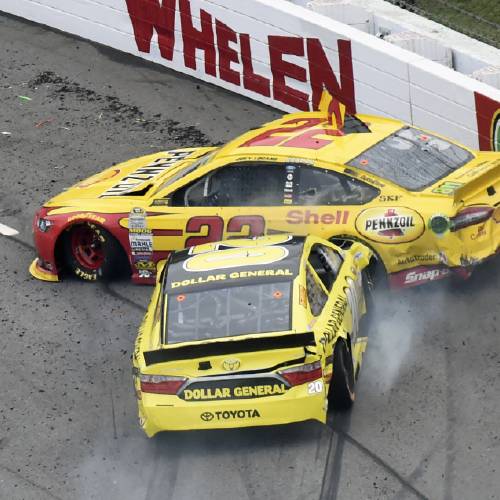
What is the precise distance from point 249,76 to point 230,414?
799 cm

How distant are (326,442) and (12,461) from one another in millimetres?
2322

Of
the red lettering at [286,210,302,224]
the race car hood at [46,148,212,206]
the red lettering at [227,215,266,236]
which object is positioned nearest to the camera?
the red lettering at [286,210,302,224]

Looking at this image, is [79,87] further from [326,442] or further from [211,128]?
[326,442]

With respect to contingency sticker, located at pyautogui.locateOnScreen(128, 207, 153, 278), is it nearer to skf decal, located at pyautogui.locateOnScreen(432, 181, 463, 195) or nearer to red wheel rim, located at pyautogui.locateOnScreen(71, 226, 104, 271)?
red wheel rim, located at pyautogui.locateOnScreen(71, 226, 104, 271)

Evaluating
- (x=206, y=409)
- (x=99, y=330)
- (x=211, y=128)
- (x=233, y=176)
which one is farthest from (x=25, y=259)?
(x=206, y=409)

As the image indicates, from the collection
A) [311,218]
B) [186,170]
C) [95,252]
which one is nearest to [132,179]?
[186,170]

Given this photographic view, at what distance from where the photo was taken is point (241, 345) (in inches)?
311

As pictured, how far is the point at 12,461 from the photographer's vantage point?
8.47 meters

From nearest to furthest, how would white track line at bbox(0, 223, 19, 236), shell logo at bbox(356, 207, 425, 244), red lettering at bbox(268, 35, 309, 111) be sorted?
shell logo at bbox(356, 207, 425, 244), white track line at bbox(0, 223, 19, 236), red lettering at bbox(268, 35, 309, 111)

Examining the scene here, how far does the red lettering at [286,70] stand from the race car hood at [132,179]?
2.84 metres

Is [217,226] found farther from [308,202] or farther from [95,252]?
[95,252]

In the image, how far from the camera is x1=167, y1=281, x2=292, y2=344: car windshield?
26.4 feet

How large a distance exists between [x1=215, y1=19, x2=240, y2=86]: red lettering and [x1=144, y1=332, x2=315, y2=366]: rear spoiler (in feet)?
25.7

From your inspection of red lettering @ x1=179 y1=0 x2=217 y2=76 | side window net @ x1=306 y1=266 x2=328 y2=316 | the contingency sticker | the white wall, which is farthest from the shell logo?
red lettering @ x1=179 y1=0 x2=217 y2=76
